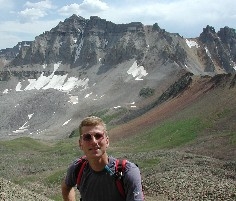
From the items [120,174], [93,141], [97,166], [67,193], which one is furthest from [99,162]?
[67,193]

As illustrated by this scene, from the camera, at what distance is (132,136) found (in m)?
110

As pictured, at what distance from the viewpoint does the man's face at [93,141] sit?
7551 mm

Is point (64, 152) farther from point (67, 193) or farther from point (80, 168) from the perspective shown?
point (80, 168)

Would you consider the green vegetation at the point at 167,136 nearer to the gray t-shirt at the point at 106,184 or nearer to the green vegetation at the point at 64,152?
the green vegetation at the point at 64,152

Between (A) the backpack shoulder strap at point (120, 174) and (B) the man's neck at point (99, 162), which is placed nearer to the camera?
(A) the backpack shoulder strap at point (120, 174)

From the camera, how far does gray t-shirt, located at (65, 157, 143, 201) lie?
722 cm

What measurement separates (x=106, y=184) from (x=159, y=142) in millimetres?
85237

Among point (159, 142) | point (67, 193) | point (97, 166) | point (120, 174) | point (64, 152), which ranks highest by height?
point (97, 166)

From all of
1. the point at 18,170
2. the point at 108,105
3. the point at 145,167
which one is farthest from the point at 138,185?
the point at 108,105

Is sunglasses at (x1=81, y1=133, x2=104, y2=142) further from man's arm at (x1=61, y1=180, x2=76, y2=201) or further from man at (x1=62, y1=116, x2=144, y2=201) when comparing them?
man's arm at (x1=61, y1=180, x2=76, y2=201)

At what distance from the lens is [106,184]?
752 cm

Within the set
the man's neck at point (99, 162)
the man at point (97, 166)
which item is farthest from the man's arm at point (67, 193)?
the man's neck at point (99, 162)

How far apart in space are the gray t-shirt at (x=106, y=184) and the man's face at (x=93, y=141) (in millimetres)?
298

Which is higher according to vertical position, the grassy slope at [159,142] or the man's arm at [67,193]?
the man's arm at [67,193]
